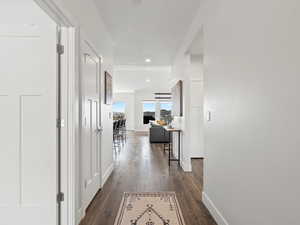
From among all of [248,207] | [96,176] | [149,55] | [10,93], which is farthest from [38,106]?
[149,55]

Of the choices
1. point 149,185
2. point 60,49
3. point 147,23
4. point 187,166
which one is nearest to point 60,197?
point 60,49

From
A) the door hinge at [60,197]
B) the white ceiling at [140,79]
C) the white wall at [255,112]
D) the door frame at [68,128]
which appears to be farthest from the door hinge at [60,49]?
the white ceiling at [140,79]

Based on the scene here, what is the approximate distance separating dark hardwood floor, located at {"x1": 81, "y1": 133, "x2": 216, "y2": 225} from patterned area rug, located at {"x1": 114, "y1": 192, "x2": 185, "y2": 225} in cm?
9

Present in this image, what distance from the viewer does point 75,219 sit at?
7.21 ft

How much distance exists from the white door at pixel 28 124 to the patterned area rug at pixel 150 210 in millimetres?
817

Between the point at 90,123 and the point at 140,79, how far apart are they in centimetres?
854

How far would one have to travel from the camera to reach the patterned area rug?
2381mm

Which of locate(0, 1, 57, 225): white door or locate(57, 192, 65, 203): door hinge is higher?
locate(0, 1, 57, 225): white door

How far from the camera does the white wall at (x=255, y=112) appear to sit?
1.15 meters

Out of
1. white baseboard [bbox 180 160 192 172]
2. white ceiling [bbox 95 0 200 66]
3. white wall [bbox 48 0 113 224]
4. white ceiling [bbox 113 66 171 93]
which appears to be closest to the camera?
white wall [bbox 48 0 113 224]

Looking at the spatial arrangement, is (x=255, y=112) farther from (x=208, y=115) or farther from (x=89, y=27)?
(x=89, y=27)

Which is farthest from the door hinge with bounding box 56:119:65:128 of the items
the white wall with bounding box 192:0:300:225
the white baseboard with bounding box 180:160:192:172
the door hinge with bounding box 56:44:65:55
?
the white baseboard with bounding box 180:160:192:172

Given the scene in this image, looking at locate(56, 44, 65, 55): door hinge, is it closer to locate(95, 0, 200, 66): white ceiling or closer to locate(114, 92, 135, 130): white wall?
locate(95, 0, 200, 66): white ceiling

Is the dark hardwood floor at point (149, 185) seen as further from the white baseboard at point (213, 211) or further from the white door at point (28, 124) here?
the white door at point (28, 124)
